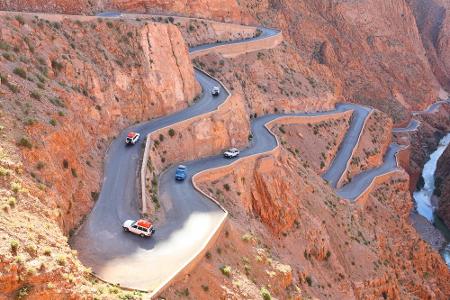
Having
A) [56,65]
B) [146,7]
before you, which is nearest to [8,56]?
[56,65]

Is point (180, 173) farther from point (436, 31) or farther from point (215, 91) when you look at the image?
point (436, 31)

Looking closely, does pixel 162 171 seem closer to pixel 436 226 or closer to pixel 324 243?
pixel 324 243

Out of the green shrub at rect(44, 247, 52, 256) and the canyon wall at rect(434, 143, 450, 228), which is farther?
the canyon wall at rect(434, 143, 450, 228)

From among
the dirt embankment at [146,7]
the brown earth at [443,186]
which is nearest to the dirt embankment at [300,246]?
the dirt embankment at [146,7]

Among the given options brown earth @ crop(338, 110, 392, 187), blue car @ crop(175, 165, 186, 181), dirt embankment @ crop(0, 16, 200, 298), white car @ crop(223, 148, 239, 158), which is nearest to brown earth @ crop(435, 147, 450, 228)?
brown earth @ crop(338, 110, 392, 187)

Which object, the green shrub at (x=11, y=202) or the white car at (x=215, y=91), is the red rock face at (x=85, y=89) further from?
the green shrub at (x=11, y=202)

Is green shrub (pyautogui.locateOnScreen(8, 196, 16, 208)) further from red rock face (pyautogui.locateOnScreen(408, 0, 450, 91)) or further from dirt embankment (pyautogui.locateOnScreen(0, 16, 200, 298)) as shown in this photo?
red rock face (pyautogui.locateOnScreen(408, 0, 450, 91))

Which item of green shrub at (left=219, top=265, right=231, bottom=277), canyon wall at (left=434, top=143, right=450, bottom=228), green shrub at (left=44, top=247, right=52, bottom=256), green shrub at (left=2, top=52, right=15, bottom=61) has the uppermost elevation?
green shrub at (left=2, top=52, right=15, bottom=61)

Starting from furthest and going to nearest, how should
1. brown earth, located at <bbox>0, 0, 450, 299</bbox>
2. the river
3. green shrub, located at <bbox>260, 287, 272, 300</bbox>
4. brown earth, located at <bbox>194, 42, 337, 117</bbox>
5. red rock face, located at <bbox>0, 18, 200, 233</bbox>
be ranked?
the river < brown earth, located at <bbox>194, 42, 337, 117</bbox> < green shrub, located at <bbox>260, 287, 272, 300</bbox> < red rock face, located at <bbox>0, 18, 200, 233</bbox> < brown earth, located at <bbox>0, 0, 450, 299</bbox>
